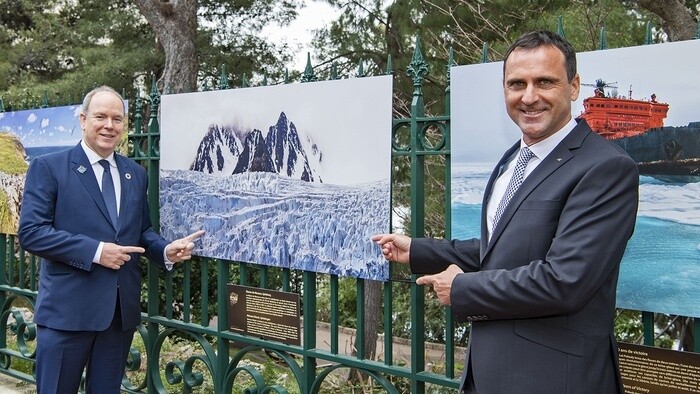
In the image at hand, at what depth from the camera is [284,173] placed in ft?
12.6

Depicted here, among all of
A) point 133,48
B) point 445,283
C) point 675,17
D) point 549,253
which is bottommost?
point 445,283

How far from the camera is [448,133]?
328cm

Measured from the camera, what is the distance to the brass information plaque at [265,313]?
12.9 ft

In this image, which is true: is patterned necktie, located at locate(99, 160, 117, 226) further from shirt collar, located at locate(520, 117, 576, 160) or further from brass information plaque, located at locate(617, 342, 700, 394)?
brass information plaque, located at locate(617, 342, 700, 394)

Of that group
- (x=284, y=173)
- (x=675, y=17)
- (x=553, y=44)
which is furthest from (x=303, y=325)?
(x=675, y=17)

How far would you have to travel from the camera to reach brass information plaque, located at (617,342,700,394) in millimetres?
2658

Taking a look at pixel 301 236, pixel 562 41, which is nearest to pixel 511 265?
pixel 562 41

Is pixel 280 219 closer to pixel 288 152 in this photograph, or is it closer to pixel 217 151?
pixel 288 152

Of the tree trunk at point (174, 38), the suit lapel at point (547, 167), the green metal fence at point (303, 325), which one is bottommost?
the green metal fence at point (303, 325)

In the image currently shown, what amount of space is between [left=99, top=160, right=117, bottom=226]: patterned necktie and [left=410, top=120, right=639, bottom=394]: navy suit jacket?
2.27m

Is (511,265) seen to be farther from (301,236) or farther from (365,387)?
(365,387)

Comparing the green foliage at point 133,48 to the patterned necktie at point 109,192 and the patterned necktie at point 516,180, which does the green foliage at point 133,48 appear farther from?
the patterned necktie at point 516,180

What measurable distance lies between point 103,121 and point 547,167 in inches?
98.2

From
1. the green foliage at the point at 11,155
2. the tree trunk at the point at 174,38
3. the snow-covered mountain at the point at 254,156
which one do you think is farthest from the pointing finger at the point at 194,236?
the tree trunk at the point at 174,38
